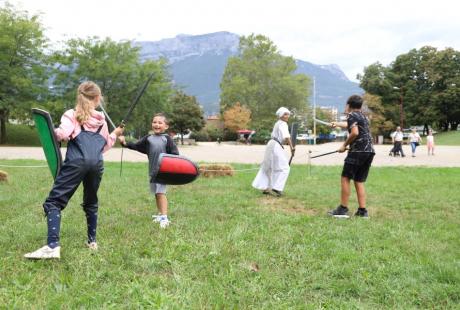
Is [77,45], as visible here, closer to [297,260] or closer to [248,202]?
[248,202]

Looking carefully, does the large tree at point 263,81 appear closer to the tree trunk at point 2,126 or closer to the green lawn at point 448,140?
the green lawn at point 448,140

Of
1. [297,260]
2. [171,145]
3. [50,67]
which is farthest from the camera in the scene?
[50,67]

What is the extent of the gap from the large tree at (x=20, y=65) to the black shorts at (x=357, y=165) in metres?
31.8

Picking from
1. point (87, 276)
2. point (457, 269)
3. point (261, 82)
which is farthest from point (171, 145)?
point (261, 82)

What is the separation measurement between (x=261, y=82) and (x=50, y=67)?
39.3 metres

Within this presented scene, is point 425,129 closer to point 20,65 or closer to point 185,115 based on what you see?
point 185,115

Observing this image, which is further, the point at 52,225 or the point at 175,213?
the point at 175,213

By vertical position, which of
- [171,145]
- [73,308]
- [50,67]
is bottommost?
[73,308]

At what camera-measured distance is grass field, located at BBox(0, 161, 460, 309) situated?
3.03m

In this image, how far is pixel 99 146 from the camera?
156 inches

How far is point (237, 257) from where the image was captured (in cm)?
392

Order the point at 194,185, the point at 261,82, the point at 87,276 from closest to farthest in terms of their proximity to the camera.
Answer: the point at 87,276 < the point at 194,185 < the point at 261,82

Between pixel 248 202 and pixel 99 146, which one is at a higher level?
pixel 99 146

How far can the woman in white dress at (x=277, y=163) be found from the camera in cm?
810
